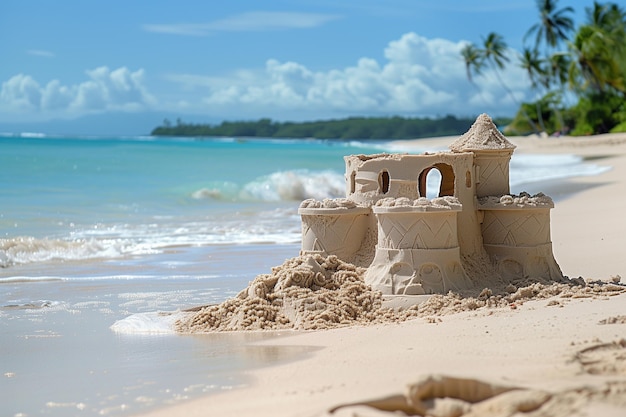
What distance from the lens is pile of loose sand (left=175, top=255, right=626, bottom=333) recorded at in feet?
28.9

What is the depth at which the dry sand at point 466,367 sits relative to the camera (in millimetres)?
5297

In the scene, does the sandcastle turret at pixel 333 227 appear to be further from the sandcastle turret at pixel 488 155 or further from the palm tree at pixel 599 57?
the palm tree at pixel 599 57

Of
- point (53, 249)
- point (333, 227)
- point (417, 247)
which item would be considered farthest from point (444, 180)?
point (53, 249)

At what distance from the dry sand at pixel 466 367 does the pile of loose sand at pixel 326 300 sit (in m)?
0.06

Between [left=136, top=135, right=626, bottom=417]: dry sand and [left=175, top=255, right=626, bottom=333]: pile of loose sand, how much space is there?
0.21 feet

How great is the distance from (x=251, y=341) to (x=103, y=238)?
9.70 meters

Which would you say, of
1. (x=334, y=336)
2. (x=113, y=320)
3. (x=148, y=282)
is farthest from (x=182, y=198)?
(x=334, y=336)

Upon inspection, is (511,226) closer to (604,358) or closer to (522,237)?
(522,237)

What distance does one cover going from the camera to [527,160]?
38812mm

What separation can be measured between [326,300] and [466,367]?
2926 mm

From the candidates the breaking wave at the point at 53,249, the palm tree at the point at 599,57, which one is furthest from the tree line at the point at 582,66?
the breaking wave at the point at 53,249

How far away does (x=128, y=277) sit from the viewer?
12828 millimetres

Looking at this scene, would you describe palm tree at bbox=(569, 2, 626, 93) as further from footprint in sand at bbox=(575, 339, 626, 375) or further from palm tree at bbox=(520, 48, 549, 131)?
footprint in sand at bbox=(575, 339, 626, 375)

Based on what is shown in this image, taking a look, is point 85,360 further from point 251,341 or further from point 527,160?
point 527,160
